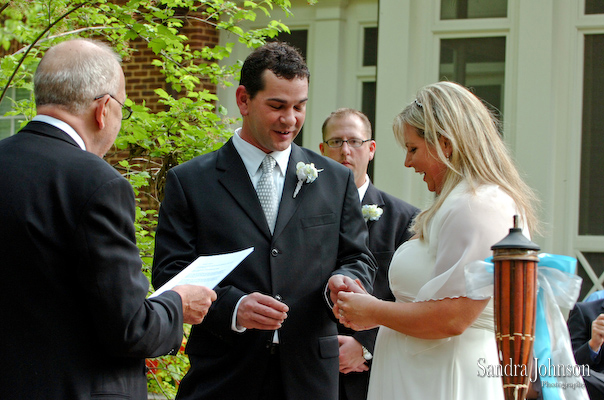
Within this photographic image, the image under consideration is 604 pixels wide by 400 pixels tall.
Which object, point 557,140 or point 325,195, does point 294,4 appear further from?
point 325,195

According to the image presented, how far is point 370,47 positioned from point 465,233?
6.02 metres

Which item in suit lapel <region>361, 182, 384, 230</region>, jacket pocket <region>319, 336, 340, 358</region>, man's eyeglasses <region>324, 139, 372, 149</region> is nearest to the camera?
jacket pocket <region>319, 336, 340, 358</region>

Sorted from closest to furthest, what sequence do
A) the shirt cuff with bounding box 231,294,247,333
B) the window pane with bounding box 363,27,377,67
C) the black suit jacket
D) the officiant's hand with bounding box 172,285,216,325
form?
1. the officiant's hand with bounding box 172,285,216,325
2. the shirt cuff with bounding box 231,294,247,333
3. the black suit jacket
4. the window pane with bounding box 363,27,377,67

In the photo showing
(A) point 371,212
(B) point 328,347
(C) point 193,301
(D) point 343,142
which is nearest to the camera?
(C) point 193,301

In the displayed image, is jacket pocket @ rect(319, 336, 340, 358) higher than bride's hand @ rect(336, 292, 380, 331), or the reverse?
bride's hand @ rect(336, 292, 380, 331)

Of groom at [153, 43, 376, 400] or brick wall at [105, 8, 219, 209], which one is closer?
groom at [153, 43, 376, 400]

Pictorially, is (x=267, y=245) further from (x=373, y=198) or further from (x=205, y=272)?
(x=373, y=198)

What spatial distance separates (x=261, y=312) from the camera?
2871 millimetres

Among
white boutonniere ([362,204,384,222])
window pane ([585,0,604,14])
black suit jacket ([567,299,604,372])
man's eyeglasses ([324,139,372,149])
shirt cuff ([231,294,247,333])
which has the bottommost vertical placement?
black suit jacket ([567,299,604,372])

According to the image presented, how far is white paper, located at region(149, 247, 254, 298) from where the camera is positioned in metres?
2.59

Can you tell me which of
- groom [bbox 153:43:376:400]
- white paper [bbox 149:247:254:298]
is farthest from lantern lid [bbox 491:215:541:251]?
white paper [bbox 149:247:254:298]

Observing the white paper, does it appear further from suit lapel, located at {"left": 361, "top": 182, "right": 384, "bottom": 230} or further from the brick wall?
the brick wall

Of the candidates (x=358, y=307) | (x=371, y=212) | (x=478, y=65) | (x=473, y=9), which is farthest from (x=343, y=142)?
(x=473, y=9)

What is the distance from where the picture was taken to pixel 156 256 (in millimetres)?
3197
